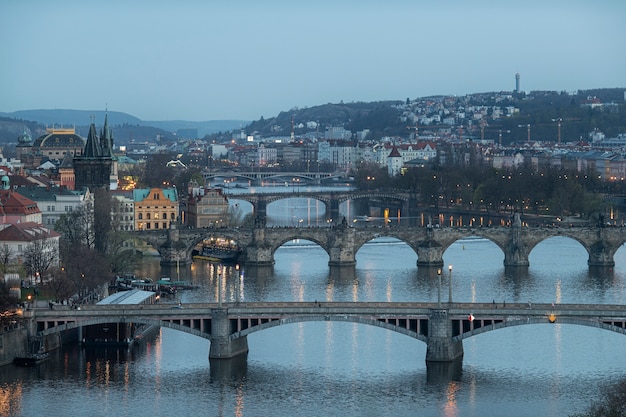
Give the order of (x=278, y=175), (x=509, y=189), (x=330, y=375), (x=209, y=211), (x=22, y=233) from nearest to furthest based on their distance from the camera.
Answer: (x=330, y=375) → (x=22, y=233) → (x=209, y=211) → (x=509, y=189) → (x=278, y=175)

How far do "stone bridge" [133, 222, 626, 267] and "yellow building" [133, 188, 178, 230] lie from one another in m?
5.65

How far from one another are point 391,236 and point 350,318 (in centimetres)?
2355

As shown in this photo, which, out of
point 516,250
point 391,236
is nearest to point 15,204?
point 391,236

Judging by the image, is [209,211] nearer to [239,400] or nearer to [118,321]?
[118,321]

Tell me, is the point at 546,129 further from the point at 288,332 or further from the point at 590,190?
the point at 288,332

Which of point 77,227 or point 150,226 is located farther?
point 150,226

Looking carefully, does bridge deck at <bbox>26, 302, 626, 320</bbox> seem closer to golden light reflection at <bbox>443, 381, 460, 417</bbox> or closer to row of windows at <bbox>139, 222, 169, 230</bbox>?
golden light reflection at <bbox>443, 381, 460, 417</bbox>

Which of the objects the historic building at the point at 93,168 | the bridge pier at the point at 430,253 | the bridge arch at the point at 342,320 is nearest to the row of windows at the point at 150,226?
the historic building at the point at 93,168

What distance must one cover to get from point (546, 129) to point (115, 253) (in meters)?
121

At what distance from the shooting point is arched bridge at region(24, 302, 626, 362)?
39.6 m

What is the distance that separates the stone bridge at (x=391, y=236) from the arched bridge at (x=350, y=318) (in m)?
21.8

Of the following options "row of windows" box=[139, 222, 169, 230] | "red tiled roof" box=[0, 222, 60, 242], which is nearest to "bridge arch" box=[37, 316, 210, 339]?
"red tiled roof" box=[0, 222, 60, 242]

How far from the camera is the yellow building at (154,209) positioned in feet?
229

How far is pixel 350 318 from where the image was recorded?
40281 millimetres
